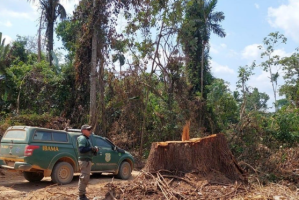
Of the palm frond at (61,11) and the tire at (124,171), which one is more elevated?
the palm frond at (61,11)

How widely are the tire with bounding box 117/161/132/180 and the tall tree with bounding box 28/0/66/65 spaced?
1644 cm

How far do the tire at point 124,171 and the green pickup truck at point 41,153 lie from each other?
3.52 ft

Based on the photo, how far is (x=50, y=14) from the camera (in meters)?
25.3

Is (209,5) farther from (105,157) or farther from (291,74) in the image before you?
(105,157)

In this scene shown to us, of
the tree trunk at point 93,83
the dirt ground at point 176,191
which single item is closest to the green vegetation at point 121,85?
Answer: the tree trunk at point 93,83

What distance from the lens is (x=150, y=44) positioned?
1920cm

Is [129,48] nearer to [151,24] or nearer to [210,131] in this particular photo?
[151,24]

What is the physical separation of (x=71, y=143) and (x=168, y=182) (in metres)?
4.16

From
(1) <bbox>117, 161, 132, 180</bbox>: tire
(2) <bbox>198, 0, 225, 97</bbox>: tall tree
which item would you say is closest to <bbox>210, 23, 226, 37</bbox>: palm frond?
(2) <bbox>198, 0, 225, 97</bbox>: tall tree

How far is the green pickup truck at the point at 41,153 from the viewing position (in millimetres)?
9477

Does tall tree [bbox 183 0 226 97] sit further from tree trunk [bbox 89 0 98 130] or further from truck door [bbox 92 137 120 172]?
truck door [bbox 92 137 120 172]

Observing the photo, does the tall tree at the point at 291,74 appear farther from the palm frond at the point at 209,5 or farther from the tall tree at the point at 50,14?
the tall tree at the point at 50,14

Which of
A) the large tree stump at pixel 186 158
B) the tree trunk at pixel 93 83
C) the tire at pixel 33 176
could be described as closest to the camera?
the large tree stump at pixel 186 158

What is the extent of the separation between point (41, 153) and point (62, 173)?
1034 mm
